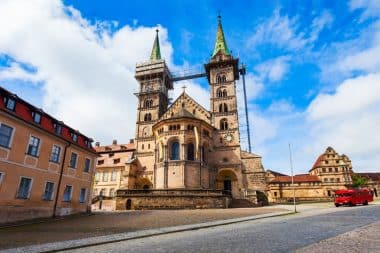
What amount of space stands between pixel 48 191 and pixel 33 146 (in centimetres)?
419

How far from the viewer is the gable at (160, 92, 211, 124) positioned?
49.1 metres

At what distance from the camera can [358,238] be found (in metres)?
8.83

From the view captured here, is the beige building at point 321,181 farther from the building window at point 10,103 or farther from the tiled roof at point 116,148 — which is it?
the building window at point 10,103

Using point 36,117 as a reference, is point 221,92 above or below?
above

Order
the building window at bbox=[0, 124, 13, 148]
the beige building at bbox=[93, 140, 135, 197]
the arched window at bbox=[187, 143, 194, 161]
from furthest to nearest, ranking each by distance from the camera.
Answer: the beige building at bbox=[93, 140, 135, 197] → the arched window at bbox=[187, 143, 194, 161] → the building window at bbox=[0, 124, 13, 148]

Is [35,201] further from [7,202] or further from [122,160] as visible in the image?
[122,160]

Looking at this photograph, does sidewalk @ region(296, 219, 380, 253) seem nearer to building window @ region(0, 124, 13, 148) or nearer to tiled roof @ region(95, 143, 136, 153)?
building window @ region(0, 124, 13, 148)

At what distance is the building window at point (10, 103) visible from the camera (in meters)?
17.7

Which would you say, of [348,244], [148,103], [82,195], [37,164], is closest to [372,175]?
[148,103]

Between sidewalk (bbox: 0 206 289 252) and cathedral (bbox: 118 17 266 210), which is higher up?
cathedral (bbox: 118 17 266 210)

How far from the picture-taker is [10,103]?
18.0 m

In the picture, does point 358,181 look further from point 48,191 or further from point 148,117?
point 48,191

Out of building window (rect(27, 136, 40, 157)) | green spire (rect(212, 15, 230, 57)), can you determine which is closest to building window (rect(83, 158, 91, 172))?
building window (rect(27, 136, 40, 157))

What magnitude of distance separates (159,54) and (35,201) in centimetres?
4952
